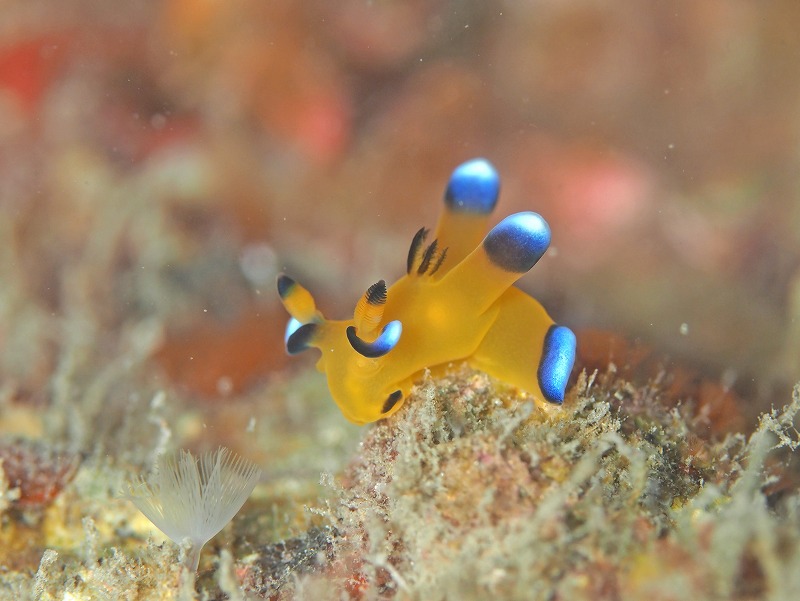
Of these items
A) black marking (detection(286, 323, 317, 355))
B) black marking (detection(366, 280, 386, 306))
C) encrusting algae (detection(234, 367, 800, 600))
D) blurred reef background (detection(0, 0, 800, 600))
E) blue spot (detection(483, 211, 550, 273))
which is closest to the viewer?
encrusting algae (detection(234, 367, 800, 600))

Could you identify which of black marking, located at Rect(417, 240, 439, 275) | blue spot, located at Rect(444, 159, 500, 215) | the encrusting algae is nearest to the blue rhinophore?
the encrusting algae

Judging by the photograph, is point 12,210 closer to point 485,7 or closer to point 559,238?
point 485,7

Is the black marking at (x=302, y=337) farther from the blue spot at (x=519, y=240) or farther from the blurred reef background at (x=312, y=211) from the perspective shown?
the blue spot at (x=519, y=240)

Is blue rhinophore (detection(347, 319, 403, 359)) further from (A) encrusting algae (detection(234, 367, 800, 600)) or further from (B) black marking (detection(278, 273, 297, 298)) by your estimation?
(B) black marking (detection(278, 273, 297, 298))

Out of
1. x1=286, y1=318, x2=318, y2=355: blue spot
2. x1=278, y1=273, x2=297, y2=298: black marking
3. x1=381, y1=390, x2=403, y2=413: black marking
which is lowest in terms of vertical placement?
x1=286, y1=318, x2=318, y2=355: blue spot

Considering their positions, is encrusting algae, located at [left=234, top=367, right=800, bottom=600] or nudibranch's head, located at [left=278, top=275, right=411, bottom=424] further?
nudibranch's head, located at [left=278, top=275, right=411, bottom=424]

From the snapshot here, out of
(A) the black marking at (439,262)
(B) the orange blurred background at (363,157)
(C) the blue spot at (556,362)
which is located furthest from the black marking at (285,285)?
(B) the orange blurred background at (363,157)

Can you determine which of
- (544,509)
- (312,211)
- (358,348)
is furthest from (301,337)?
(312,211)
